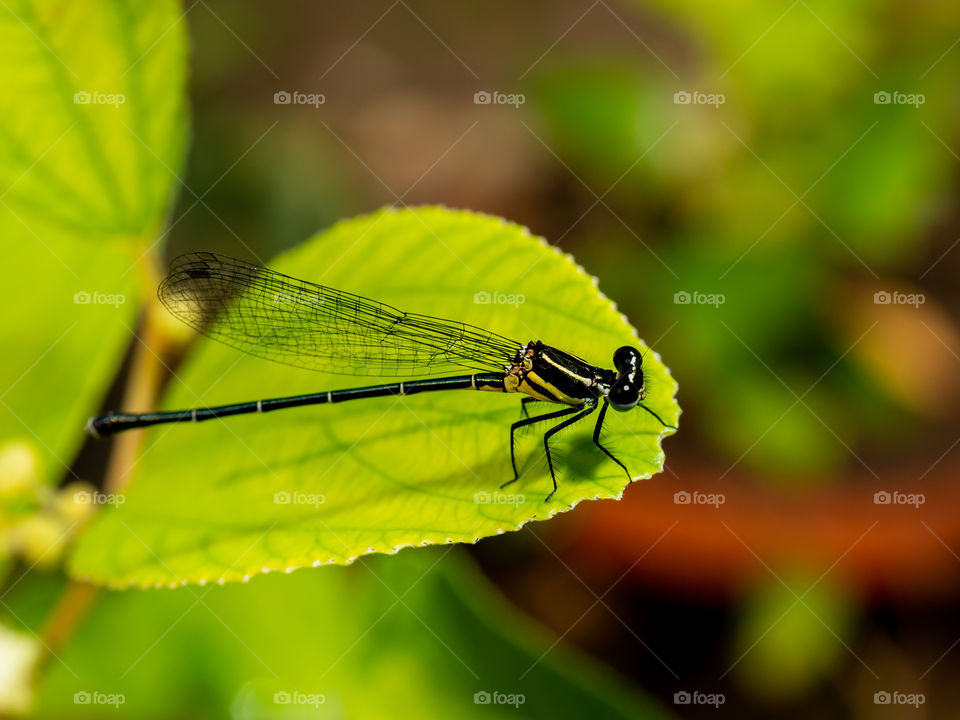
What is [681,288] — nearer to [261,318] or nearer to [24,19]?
[261,318]

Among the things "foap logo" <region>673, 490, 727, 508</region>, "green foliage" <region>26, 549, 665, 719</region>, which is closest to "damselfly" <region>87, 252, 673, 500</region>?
"green foliage" <region>26, 549, 665, 719</region>

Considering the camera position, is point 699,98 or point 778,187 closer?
point 778,187
